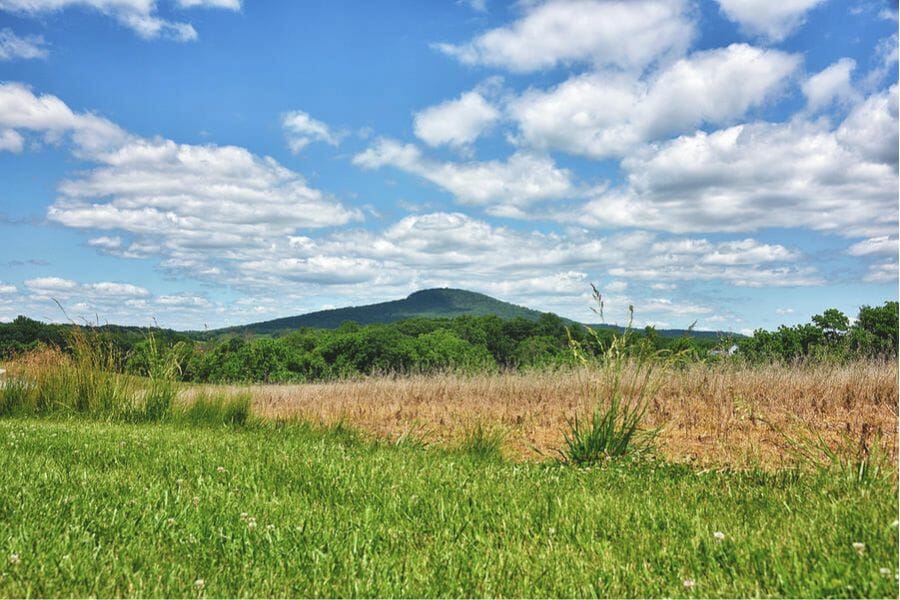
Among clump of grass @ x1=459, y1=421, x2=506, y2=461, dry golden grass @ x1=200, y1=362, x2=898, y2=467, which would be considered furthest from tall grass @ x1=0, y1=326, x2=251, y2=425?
clump of grass @ x1=459, y1=421, x2=506, y2=461

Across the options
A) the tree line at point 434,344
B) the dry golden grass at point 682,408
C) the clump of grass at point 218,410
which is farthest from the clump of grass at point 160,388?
the tree line at point 434,344

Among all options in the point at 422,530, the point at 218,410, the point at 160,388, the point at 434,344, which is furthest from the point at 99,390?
the point at 434,344

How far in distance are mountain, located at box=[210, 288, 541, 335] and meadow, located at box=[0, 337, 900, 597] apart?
72.2 meters

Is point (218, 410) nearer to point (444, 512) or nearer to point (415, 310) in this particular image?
point (444, 512)

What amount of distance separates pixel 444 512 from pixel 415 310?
362 ft

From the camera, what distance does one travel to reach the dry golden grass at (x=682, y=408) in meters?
8.61

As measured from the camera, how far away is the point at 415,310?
114875mm

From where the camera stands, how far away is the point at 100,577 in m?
3.40

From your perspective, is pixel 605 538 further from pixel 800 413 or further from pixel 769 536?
pixel 800 413

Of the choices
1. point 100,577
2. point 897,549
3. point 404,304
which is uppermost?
point 404,304

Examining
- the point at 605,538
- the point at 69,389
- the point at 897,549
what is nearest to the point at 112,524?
the point at 605,538

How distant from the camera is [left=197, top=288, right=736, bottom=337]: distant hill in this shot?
8712 centimetres

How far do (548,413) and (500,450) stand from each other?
320cm

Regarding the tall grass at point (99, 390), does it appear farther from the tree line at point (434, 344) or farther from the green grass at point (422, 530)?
the tree line at point (434, 344)
